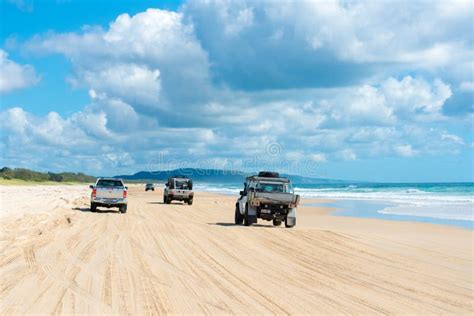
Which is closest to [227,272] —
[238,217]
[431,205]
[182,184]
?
[238,217]

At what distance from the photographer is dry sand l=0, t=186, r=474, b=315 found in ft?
29.2

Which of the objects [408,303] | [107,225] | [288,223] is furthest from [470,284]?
[107,225]

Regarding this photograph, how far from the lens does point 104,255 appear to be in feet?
45.5

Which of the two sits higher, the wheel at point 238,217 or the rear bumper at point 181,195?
the rear bumper at point 181,195

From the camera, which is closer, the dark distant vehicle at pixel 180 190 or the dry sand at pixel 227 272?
the dry sand at pixel 227 272

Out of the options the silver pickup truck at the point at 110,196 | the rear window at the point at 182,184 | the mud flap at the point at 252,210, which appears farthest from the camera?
the rear window at the point at 182,184

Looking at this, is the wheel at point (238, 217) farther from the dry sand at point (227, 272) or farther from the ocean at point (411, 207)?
the ocean at point (411, 207)

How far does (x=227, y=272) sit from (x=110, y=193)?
19.9m

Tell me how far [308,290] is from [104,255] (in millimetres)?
5673

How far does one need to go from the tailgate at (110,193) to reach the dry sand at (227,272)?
32.1ft

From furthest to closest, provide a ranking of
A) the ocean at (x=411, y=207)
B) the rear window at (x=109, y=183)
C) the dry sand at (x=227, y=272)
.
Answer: the ocean at (x=411, y=207) → the rear window at (x=109, y=183) → the dry sand at (x=227, y=272)

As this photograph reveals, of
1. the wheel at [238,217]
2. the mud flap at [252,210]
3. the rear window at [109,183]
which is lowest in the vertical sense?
the wheel at [238,217]

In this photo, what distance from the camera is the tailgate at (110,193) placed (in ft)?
101

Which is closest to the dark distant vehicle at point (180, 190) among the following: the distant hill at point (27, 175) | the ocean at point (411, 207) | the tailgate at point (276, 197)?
the ocean at point (411, 207)
